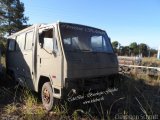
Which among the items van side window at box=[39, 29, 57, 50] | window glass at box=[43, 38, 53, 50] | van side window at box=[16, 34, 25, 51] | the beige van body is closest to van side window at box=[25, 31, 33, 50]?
the beige van body

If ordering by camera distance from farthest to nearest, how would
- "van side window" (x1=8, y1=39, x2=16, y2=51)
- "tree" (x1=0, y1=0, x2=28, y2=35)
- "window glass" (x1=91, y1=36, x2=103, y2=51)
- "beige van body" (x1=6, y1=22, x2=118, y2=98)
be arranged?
"tree" (x1=0, y1=0, x2=28, y2=35)
"van side window" (x1=8, y1=39, x2=16, y2=51)
"window glass" (x1=91, y1=36, x2=103, y2=51)
"beige van body" (x1=6, y1=22, x2=118, y2=98)

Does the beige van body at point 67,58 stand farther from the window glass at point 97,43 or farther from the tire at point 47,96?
the tire at point 47,96

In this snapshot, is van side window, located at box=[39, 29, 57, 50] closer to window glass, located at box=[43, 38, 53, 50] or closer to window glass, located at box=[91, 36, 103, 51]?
window glass, located at box=[43, 38, 53, 50]

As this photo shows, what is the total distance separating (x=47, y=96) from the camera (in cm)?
629

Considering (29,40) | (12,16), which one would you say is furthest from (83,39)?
(12,16)

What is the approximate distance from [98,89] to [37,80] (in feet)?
5.97

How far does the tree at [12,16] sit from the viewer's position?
26422 mm

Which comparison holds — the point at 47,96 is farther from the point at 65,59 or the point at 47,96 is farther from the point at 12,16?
the point at 12,16

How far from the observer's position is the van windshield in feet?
19.6

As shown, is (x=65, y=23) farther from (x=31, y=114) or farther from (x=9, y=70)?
(x=9, y=70)

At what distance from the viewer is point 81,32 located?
21.0 feet

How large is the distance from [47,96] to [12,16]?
22.5 meters

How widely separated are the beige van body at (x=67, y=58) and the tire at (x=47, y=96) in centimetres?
22

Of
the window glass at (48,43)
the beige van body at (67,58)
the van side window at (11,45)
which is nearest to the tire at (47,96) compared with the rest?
the beige van body at (67,58)
